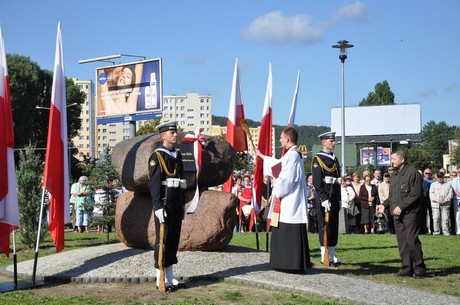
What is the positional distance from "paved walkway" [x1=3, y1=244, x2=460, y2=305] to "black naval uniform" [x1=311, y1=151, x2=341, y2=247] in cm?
119

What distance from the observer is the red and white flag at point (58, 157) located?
35.8ft

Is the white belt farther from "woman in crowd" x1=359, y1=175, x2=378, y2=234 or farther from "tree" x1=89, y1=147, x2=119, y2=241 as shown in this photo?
"woman in crowd" x1=359, y1=175, x2=378, y2=234

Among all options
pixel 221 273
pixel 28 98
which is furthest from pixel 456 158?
pixel 221 273

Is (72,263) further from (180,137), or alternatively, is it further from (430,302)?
(430,302)

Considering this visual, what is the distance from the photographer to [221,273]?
35.0 ft

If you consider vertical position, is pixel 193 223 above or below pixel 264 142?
below

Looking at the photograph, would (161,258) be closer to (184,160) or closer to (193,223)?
(193,223)

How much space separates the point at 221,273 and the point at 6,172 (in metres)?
3.61

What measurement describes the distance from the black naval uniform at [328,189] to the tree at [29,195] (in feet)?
22.8

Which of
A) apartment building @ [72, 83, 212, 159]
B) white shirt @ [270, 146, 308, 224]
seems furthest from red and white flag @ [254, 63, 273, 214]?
apartment building @ [72, 83, 212, 159]

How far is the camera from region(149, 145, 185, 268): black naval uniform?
983 cm

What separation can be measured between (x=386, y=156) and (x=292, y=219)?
179 ft

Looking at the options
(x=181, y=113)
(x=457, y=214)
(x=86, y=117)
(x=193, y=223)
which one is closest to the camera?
(x=193, y=223)

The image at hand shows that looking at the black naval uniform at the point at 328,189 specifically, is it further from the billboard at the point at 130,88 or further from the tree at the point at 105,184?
the billboard at the point at 130,88
